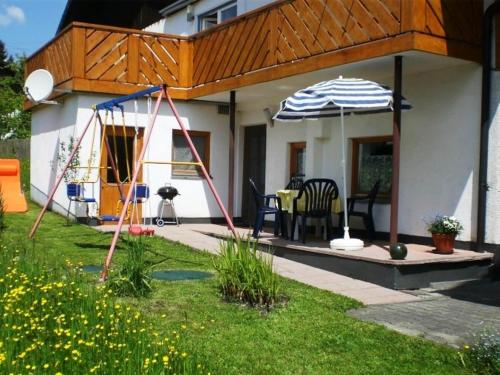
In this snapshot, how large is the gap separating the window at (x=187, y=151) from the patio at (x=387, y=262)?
14.3 ft

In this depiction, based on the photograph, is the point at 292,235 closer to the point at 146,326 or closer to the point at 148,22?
the point at 146,326

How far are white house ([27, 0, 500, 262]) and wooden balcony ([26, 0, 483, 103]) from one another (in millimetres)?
24

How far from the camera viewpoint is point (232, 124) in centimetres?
1292

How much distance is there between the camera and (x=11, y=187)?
15195 millimetres

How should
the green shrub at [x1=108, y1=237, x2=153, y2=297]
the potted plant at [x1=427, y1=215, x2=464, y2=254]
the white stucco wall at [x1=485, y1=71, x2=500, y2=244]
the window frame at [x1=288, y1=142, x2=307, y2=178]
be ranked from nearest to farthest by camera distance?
the green shrub at [x1=108, y1=237, x2=153, y2=297] → the potted plant at [x1=427, y1=215, x2=464, y2=254] → the white stucco wall at [x1=485, y1=71, x2=500, y2=244] → the window frame at [x1=288, y1=142, x2=307, y2=178]

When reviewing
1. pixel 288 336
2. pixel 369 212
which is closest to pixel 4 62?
A: pixel 369 212

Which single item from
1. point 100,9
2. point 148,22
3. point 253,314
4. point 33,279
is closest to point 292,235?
point 253,314

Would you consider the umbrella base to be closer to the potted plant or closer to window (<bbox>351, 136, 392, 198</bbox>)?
the potted plant

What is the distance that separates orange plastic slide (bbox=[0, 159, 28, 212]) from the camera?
14797 mm

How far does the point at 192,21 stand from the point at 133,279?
37.2 feet

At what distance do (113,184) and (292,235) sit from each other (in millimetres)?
5076

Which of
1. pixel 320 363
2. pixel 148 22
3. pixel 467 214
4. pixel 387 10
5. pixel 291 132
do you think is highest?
pixel 148 22

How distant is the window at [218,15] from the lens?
50.0 ft

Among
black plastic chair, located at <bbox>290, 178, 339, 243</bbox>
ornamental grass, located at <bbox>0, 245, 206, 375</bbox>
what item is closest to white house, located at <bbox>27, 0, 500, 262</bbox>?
black plastic chair, located at <bbox>290, 178, 339, 243</bbox>
